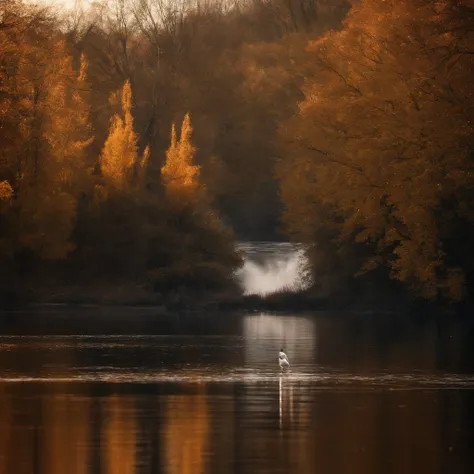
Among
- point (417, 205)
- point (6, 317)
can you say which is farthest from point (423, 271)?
point (6, 317)

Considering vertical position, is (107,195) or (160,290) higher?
(107,195)

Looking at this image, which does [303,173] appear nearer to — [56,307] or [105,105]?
[56,307]

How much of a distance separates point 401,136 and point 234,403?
27873mm

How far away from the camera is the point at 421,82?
49.0m

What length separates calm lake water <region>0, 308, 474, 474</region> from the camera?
17.7m

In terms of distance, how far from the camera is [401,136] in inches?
1986

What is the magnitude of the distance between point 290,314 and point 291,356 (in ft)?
71.9

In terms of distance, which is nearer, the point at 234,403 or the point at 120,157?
the point at 234,403

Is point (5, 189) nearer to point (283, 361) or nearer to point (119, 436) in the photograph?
point (283, 361)

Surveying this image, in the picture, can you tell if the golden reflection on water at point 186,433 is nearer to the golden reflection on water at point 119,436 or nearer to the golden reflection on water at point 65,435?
the golden reflection on water at point 119,436

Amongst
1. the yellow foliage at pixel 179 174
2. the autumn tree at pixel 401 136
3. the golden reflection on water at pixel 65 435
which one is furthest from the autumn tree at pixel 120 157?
the golden reflection on water at pixel 65 435

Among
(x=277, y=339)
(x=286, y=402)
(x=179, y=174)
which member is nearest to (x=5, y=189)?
(x=179, y=174)

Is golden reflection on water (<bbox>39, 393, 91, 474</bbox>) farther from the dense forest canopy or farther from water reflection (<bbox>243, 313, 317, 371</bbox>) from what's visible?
the dense forest canopy

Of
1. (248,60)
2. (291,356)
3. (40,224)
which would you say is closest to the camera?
(291,356)
